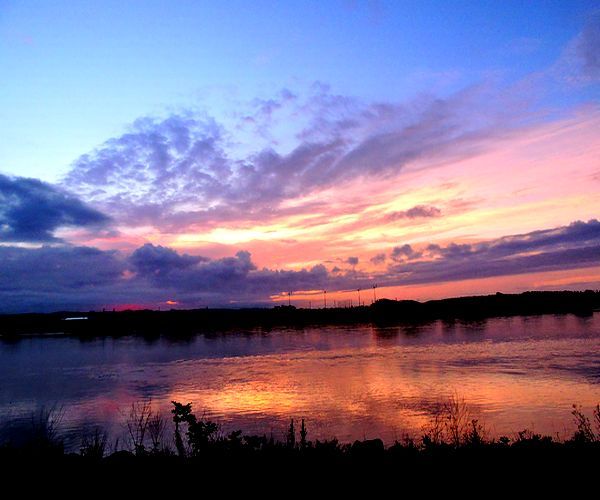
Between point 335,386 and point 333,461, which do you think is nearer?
point 333,461

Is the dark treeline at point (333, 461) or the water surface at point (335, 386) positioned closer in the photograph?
the dark treeline at point (333, 461)

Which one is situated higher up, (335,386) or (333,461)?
(333,461)

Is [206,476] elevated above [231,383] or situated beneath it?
elevated above

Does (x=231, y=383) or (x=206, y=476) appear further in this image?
(x=231, y=383)

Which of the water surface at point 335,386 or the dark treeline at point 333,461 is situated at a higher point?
the dark treeline at point 333,461

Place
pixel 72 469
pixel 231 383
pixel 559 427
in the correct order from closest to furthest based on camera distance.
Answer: pixel 72 469
pixel 559 427
pixel 231 383

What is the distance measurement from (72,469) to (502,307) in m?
177

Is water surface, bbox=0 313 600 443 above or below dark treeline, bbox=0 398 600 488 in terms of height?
below

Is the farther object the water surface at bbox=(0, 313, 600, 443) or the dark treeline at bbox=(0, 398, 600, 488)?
the water surface at bbox=(0, 313, 600, 443)

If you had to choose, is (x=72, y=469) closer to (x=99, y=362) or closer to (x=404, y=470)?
(x=404, y=470)

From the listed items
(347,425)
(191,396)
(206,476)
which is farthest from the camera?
(191,396)

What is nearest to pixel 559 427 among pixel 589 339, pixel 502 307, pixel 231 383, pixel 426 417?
pixel 426 417

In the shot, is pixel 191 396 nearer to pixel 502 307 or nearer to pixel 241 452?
pixel 241 452

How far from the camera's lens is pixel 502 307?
170m
